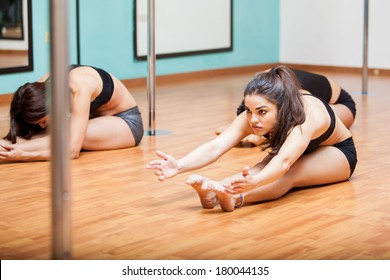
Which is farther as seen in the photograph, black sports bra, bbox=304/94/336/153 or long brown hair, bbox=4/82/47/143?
long brown hair, bbox=4/82/47/143

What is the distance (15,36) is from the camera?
5.48 metres

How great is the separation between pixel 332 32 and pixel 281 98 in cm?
480

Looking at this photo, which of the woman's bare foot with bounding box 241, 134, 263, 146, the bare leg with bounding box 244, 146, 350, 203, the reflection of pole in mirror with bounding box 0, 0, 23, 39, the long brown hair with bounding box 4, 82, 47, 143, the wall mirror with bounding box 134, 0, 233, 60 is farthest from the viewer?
the wall mirror with bounding box 134, 0, 233, 60

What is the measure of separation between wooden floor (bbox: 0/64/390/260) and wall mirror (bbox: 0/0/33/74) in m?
1.77

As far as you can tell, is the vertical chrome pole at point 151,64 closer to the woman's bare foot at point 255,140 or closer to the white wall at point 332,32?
the woman's bare foot at point 255,140

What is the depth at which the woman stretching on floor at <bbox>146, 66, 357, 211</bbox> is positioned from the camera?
266cm

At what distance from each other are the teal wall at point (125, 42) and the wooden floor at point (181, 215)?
1943mm

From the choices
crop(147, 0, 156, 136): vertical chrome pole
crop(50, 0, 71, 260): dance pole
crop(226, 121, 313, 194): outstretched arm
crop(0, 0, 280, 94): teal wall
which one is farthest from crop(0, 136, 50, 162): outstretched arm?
crop(50, 0, 71, 260): dance pole

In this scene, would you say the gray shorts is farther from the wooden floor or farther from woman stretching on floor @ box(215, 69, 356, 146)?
woman stretching on floor @ box(215, 69, 356, 146)

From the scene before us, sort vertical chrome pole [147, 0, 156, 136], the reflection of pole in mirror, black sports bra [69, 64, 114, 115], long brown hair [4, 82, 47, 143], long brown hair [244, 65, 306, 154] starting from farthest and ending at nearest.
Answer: the reflection of pole in mirror → vertical chrome pole [147, 0, 156, 136] → black sports bra [69, 64, 114, 115] → long brown hair [4, 82, 47, 143] → long brown hair [244, 65, 306, 154]

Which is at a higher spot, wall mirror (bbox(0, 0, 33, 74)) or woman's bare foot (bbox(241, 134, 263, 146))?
wall mirror (bbox(0, 0, 33, 74))

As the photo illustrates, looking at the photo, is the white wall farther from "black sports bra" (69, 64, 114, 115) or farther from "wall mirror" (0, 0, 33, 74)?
"black sports bra" (69, 64, 114, 115)

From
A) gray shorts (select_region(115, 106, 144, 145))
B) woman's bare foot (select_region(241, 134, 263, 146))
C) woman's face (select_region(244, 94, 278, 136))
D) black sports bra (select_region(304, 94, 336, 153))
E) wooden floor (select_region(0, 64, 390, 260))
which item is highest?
woman's face (select_region(244, 94, 278, 136))

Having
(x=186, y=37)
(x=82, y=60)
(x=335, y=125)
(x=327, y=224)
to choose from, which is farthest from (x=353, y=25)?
(x=327, y=224)
